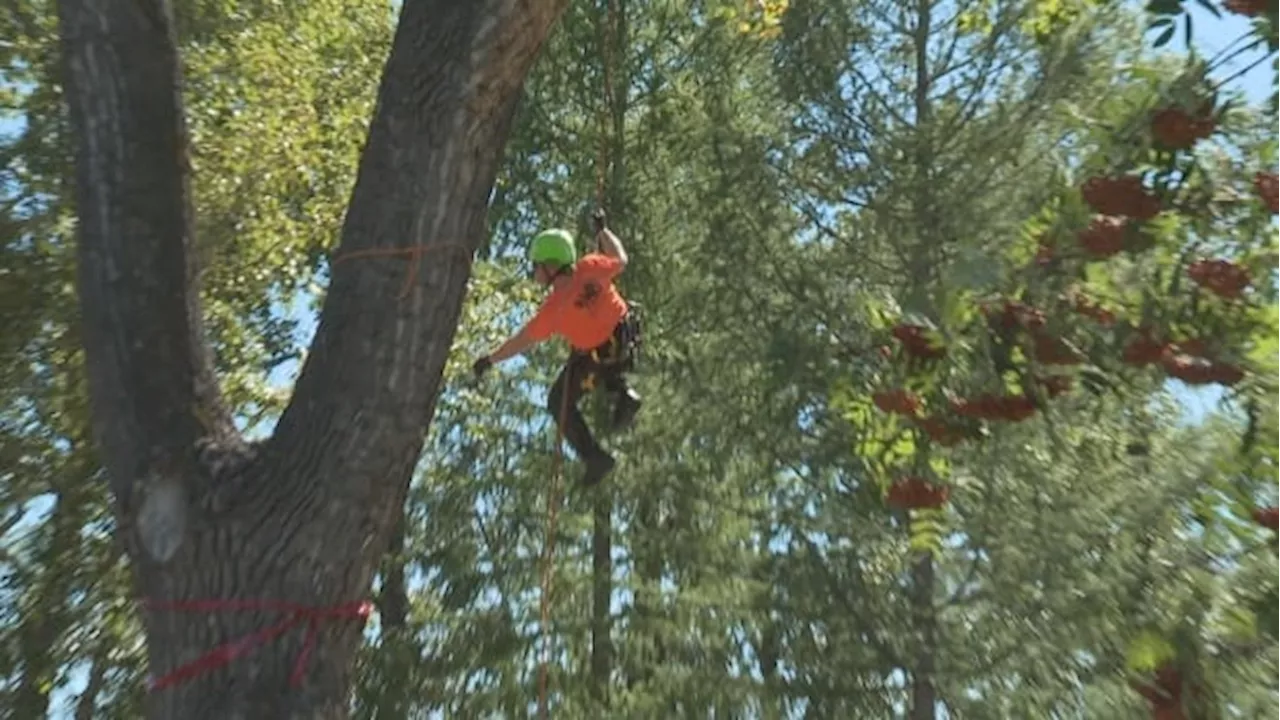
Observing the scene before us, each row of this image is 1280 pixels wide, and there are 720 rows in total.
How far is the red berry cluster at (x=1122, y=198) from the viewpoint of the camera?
3.93m

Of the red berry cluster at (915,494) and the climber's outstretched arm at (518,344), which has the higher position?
the red berry cluster at (915,494)

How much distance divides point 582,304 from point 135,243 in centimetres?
223

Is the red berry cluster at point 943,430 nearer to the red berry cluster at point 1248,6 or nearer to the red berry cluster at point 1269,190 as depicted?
the red berry cluster at point 1269,190

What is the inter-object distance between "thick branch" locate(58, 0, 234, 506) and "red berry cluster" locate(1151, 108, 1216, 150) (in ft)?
7.56

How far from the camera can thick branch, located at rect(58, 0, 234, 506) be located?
3697mm

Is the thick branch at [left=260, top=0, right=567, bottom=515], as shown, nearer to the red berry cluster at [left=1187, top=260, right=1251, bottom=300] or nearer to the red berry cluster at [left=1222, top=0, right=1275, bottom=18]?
the red berry cluster at [left=1222, top=0, right=1275, bottom=18]

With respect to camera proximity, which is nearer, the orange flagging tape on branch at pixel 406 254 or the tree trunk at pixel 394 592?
the orange flagging tape on branch at pixel 406 254

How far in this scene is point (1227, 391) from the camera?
4594 millimetres

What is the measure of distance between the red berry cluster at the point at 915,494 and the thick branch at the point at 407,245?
1352mm

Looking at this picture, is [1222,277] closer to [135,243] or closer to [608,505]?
[135,243]

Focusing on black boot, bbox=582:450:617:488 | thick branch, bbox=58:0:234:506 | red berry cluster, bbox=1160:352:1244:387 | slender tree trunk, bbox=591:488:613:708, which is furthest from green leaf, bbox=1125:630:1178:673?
slender tree trunk, bbox=591:488:613:708

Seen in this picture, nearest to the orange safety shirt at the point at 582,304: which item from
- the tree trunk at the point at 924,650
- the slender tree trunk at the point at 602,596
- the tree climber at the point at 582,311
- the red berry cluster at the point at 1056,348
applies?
the tree climber at the point at 582,311

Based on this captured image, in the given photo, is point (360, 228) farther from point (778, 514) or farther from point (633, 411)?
point (778, 514)

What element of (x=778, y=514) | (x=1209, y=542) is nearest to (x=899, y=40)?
(x=778, y=514)
